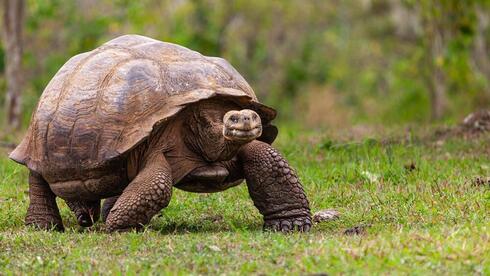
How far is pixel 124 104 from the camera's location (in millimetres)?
5934

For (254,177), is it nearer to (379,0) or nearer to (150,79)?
(150,79)

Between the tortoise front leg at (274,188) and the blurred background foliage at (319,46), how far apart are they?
8.26 meters

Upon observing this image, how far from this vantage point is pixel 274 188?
6.16m

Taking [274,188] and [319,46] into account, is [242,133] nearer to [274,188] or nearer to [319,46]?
[274,188]

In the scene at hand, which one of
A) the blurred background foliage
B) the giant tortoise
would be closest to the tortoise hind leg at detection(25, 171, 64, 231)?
the giant tortoise

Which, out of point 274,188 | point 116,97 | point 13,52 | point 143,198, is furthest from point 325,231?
point 13,52

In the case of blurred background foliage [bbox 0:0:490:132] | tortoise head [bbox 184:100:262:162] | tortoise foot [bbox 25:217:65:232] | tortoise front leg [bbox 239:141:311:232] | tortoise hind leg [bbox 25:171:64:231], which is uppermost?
tortoise head [bbox 184:100:262:162]

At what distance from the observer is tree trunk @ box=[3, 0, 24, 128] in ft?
54.6

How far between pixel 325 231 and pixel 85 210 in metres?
1.94

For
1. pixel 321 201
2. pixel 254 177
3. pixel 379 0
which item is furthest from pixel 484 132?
pixel 379 0

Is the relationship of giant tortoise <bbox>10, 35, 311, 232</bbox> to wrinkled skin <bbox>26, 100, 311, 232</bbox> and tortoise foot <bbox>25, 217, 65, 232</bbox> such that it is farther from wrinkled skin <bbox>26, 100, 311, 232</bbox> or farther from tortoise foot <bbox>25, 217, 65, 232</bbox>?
A: tortoise foot <bbox>25, 217, 65, 232</bbox>

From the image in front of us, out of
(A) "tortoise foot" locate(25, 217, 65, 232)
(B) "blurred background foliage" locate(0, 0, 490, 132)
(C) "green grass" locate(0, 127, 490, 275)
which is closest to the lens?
(C) "green grass" locate(0, 127, 490, 275)

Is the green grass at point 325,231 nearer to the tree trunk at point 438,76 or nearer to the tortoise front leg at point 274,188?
the tortoise front leg at point 274,188

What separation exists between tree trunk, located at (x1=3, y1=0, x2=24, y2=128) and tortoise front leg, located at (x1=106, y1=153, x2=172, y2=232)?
1120cm
